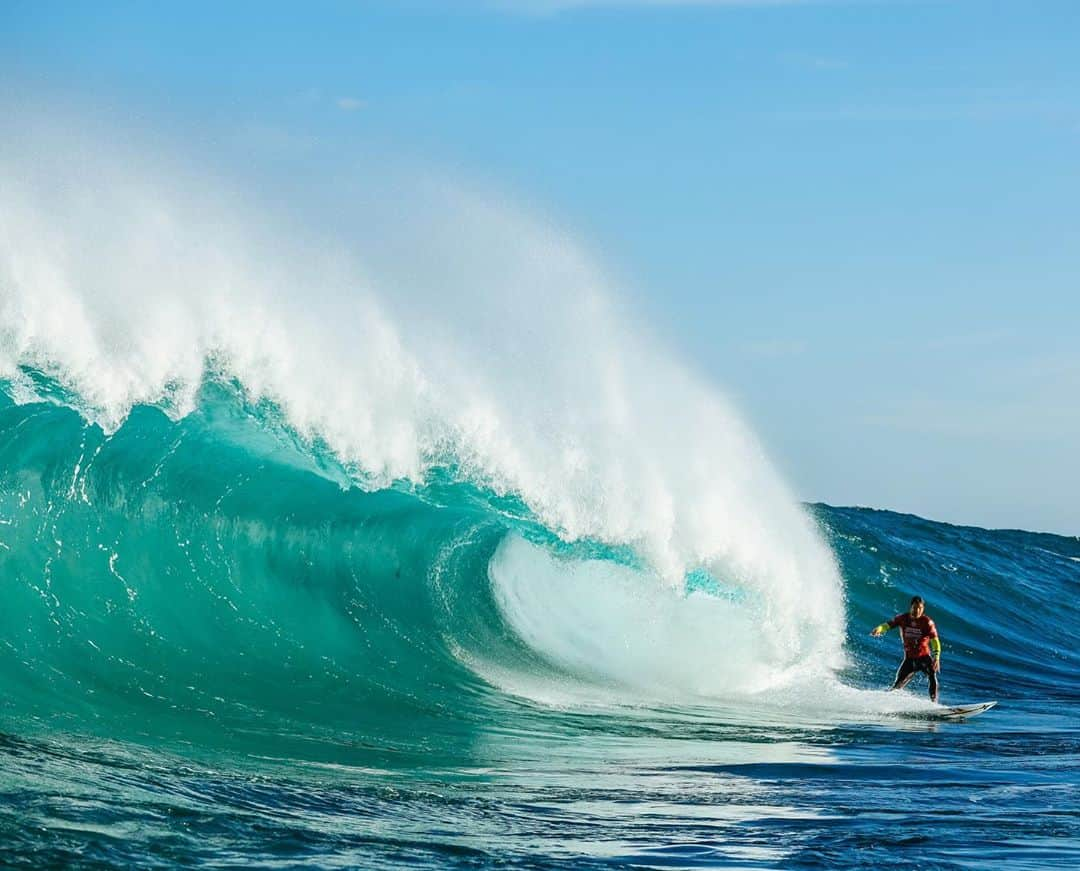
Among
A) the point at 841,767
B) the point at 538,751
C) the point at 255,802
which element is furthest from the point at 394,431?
the point at 255,802

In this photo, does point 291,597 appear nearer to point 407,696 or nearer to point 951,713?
point 407,696

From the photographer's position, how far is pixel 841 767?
8.59m

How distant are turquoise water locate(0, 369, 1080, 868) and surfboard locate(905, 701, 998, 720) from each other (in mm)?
162

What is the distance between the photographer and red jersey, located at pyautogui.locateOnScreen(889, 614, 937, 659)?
42.8ft

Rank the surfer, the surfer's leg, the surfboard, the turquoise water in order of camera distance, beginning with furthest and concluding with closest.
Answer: the surfer's leg → the surfer → the surfboard → the turquoise water

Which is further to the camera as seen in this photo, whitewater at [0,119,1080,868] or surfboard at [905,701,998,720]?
surfboard at [905,701,998,720]

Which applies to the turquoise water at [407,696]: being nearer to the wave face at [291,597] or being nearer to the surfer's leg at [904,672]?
the wave face at [291,597]

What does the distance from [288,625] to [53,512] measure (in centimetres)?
219

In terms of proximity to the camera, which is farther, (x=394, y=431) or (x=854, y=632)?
(x=854, y=632)

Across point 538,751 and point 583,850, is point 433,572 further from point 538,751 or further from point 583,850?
point 583,850

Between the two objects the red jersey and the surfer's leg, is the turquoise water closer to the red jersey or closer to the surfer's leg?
the surfer's leg

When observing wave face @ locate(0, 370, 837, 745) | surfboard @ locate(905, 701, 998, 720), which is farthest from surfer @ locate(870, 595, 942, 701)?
wave face @ locate(0, 370, 837, 745)

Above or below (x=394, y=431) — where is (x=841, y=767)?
below

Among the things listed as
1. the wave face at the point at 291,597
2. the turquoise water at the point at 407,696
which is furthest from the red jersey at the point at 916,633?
the wave face at the point at 291,597
